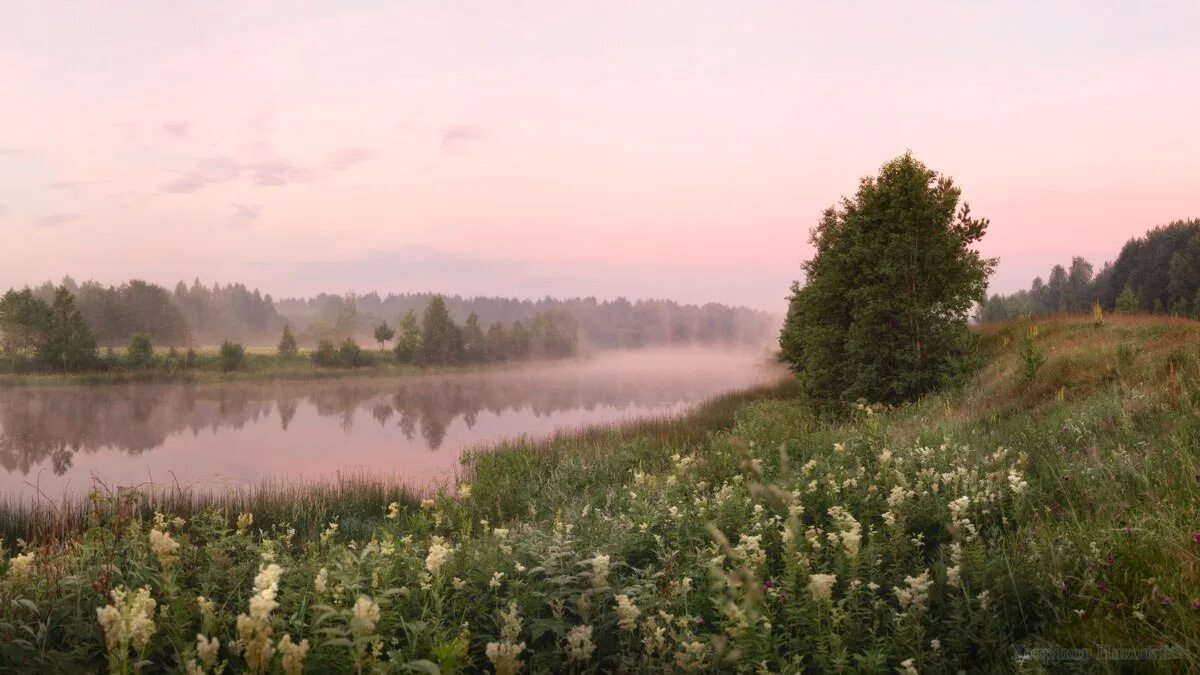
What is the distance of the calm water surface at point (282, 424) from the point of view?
85.2 feet

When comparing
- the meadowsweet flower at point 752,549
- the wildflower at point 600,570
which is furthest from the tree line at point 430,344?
the wildflower at point 600,570

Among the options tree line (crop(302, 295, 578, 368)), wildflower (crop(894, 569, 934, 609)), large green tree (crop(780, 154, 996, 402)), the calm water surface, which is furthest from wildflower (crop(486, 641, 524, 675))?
tree line (crop(302, 295, 578, 368))

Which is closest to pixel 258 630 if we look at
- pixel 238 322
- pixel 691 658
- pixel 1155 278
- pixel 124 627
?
pixel 124 627

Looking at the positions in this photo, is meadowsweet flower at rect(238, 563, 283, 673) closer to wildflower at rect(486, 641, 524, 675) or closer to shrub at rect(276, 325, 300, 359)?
wildflower at rect(486, 641, 524, 675)

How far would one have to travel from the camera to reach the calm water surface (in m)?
26.0

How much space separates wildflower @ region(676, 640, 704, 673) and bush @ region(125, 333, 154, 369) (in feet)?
267

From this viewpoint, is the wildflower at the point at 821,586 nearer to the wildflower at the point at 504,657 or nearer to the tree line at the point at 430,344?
the wildflower at the point at 504,657

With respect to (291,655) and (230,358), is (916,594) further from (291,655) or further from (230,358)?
(230,358)

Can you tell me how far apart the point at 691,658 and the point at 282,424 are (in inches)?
1813

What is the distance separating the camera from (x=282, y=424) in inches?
1719

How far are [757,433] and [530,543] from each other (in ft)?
38.4

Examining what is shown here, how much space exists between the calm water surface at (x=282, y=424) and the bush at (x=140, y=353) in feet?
17.5

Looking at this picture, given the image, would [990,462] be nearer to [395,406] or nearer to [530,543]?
[530,543]

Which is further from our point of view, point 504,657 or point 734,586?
point 734,586
